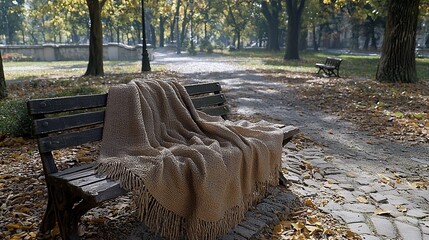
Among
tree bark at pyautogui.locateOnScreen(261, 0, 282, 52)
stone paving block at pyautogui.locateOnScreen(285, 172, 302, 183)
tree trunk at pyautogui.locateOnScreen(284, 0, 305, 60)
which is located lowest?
stone paving block at pyautogui.locateOnScreen(285, 172, 302, 183)

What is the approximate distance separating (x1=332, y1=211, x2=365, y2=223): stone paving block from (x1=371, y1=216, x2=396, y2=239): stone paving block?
0.10 meters

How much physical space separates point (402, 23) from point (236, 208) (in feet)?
33.2

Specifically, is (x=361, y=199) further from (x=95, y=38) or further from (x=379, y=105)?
(x=95, y=38)

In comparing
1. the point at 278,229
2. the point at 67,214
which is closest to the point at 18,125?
the point at 67,214

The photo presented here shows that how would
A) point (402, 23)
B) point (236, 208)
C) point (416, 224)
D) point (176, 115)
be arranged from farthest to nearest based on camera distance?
1. point (402, 23)
2. point (176, 115)
3. point (416, 224)
4. point (236, 208)

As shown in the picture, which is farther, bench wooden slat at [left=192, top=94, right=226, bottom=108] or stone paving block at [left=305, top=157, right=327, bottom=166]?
stone paving block at [left=305, top=157, right=327, bottom=166]

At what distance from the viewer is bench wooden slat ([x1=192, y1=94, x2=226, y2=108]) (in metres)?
4.05

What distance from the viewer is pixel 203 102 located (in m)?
4.12

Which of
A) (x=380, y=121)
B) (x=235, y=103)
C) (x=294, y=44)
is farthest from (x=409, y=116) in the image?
(x=294, y=44)

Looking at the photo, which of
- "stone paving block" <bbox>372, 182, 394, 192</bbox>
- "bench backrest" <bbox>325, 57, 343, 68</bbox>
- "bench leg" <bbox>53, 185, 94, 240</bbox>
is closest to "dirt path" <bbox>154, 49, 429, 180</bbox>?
"stone paving block" <bbox>372, 182, 394, 192</bbox>

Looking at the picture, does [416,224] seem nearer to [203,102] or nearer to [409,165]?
[409,165]

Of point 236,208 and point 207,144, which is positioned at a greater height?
point 207,144

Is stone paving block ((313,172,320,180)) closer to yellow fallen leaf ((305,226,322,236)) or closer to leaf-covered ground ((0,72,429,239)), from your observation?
leaf-covered ground ((0,72,429,239))

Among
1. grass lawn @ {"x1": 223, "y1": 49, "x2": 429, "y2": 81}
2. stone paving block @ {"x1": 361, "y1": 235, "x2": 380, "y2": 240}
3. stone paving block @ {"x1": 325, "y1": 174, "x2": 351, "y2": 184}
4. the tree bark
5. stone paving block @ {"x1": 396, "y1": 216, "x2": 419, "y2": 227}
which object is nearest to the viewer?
stone paving block @ {"x1": 361, "y1": 235, "x2": 380, "y2": 240}
